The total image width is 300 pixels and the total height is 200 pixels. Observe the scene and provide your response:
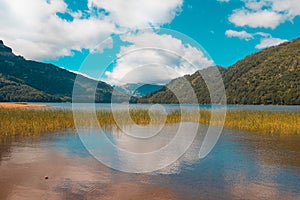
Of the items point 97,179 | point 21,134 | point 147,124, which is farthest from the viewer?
point 147,124

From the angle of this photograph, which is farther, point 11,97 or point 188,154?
point 11,97

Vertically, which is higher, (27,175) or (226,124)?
(226,124)

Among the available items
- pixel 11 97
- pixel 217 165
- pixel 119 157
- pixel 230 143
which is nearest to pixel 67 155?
pixel 119 157

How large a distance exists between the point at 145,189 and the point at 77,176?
10.5 ft

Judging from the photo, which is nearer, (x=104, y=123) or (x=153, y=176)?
(x=153, y=176)

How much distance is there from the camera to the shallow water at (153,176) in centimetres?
941

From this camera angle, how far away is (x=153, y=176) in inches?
458

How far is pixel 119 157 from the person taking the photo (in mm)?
15359

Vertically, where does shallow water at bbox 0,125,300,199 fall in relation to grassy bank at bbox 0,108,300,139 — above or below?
below

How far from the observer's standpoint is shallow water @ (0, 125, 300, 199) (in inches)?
370

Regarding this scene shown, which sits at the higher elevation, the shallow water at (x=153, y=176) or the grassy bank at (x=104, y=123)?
the grassy bank at (x=104, y=123)

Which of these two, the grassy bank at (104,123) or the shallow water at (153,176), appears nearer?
the shallow water at (153,176)

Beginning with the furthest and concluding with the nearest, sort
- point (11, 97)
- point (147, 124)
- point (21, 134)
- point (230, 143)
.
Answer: point (11, 97), point (147, 124), point (21, 134), point (230, 143)

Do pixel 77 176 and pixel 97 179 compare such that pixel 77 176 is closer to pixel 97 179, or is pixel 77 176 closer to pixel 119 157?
pixel 97 179
